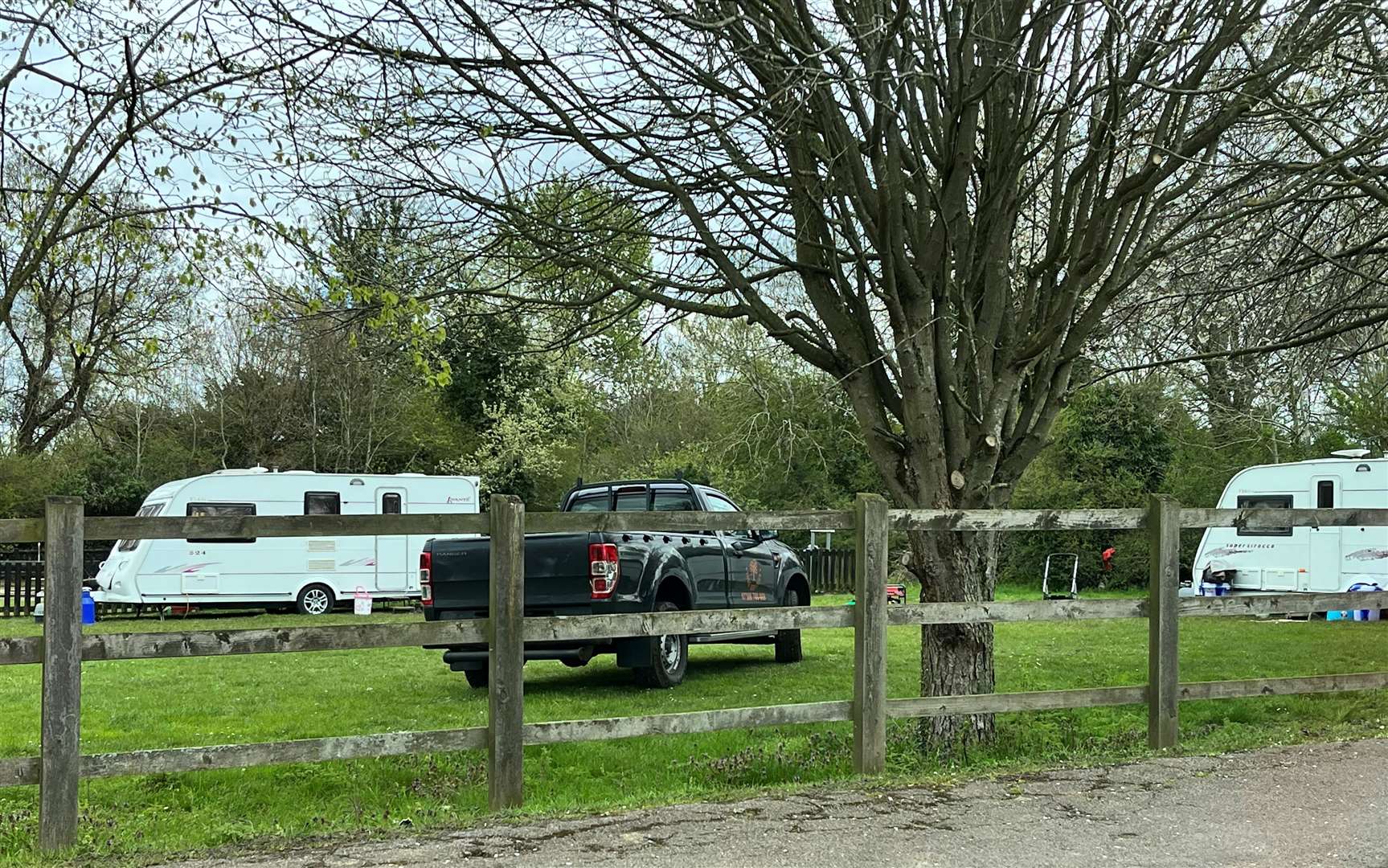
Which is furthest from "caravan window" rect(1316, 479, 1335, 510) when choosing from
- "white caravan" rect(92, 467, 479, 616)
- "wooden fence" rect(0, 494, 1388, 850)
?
"white caravan" rect(92, 467, 479, 616)

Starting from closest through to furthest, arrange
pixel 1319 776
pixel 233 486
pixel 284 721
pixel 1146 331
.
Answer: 1. pixel 1319 776
2. pixel 284 721
3. pixel 1146 331
4. pixel 233 486

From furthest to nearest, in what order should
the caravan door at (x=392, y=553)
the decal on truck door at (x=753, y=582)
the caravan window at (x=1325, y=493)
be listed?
the caravan door at (x=392, y=553) < the caravan window at (x=1325, y=493) < the decal on truck door at (x=753, y=582)

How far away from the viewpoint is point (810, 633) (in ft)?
56.4

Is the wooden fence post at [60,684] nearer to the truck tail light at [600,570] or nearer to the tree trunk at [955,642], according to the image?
the tree trunk at [955,642]

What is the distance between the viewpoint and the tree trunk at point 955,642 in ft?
25.2

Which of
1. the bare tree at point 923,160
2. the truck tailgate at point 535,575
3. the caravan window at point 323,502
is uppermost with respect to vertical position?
the bare tree at point 923,160

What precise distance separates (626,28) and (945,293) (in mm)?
2658

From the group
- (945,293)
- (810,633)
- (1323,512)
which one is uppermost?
(945,293)

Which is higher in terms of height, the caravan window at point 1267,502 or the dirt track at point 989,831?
the caravan window at point 1267,502

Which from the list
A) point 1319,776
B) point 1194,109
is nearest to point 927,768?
point 1319,776

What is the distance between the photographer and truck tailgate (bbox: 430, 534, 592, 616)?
10.6 metres

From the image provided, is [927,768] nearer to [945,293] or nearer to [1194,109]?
[945,293]

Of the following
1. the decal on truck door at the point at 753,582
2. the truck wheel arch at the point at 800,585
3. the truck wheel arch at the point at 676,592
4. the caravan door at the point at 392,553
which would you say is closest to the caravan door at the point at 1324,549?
the truck wheel arch at the point at 800,585

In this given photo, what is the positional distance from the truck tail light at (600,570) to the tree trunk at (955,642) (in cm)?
350
